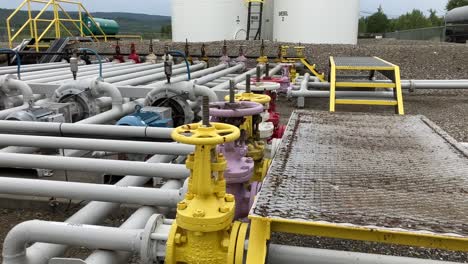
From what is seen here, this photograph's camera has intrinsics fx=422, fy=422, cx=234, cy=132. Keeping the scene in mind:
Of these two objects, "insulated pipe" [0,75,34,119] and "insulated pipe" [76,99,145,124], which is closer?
"insulated pipe" [76,99,145,124]

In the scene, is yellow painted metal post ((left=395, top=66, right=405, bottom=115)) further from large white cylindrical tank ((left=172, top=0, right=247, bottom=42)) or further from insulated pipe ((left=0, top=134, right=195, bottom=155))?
large white cylindrical tank ((left=172, top=0, right=247, bottom=42))

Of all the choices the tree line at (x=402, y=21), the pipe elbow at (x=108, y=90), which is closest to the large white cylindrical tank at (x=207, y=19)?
the pipe elbow at (x=108, y=90)

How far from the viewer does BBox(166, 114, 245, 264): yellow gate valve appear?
5.45 ft

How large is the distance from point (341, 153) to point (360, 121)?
0.95m

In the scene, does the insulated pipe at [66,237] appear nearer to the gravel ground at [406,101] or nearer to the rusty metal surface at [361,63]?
the gravel ground at [406,101]

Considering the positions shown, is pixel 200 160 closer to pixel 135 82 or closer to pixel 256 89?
pixel 256 89

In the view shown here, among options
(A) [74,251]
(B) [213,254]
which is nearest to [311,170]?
(B) [213,254]

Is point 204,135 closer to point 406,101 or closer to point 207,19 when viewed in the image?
point 406,101

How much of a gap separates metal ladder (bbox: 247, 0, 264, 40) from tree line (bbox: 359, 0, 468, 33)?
28.0 metres

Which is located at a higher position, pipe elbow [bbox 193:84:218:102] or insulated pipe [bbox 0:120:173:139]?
pipe elbow [bbox 193:84:218:102]

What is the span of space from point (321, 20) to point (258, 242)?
489 inches

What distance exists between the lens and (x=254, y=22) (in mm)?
15039

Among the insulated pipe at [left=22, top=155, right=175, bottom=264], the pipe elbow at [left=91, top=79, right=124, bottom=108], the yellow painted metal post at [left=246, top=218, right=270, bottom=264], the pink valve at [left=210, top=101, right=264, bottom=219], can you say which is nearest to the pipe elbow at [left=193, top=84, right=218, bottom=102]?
the pipe elbow at [left=91, top=79, right=124, bottom=108]

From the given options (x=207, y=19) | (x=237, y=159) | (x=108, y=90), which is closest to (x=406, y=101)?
(x=108, y=90)
